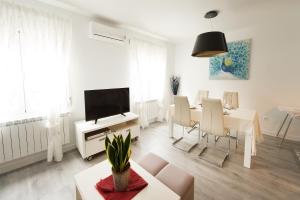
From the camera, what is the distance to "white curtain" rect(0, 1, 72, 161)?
1.97m

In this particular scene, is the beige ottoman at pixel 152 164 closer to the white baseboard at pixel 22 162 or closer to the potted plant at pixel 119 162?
the potted plant at pixel 119 162

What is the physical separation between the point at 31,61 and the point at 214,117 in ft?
9.56

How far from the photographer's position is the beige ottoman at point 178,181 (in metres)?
1.28

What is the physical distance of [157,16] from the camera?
2.81m

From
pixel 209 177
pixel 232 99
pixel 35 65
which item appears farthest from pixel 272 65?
pixel 35 65

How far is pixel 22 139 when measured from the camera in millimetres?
2146

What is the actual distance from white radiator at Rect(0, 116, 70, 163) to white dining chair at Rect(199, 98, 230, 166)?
103 inches

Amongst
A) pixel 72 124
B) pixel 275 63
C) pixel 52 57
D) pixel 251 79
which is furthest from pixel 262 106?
pixel 52 57

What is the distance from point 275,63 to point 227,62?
0.95 m

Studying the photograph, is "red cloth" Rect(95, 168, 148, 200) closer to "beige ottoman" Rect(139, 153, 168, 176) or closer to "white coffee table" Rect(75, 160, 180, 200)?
"white coffee table" Rect(75, 160, 180, 200)

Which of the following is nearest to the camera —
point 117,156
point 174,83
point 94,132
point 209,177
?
point 117,156

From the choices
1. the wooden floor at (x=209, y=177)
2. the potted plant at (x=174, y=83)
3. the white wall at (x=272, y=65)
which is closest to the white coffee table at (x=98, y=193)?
the wooden floor at (x=209, y=177)

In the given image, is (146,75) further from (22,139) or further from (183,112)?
(22,139)

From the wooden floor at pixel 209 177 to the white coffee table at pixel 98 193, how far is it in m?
0.67
